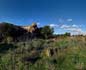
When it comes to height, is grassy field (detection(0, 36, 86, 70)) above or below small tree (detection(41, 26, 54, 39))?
below

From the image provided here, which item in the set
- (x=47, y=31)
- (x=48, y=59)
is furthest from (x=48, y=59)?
(x=47, y=31)

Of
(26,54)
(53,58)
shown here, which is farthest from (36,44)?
(53,58)

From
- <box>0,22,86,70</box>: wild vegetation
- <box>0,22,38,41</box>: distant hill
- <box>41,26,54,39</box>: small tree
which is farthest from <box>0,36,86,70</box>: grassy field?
<box>41,26,54,39</box>: small tree

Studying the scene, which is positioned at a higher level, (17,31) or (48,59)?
(17,31)

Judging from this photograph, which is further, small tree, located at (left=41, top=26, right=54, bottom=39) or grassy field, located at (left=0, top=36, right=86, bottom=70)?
small tree, located at (left=41, top=26, right=54, bottom=39)

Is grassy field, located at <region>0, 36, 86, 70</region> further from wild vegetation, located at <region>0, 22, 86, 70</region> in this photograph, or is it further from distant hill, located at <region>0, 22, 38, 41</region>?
distant hill, located at <region>0, 22, 38, 41</region>

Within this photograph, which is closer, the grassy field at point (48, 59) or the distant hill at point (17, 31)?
the grassy field at point (48, 59)

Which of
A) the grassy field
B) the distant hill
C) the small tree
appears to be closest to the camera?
the grassy field

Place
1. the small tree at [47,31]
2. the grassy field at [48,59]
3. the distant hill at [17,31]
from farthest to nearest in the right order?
the small tree at [47,31] < the distant hill at [17,31] < the grassy field at [48,59]

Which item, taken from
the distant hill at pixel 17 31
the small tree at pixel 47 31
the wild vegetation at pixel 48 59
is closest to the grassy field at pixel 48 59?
the wild vegetation at pixel 48 59

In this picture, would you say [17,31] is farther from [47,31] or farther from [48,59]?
[48,59]

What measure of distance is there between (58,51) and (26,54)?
9.07 ft

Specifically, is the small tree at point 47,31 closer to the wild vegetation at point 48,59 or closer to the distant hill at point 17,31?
the distant hill at point 17,31

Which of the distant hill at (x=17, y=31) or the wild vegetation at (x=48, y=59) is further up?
the distant hill at (x=17, y=31)
